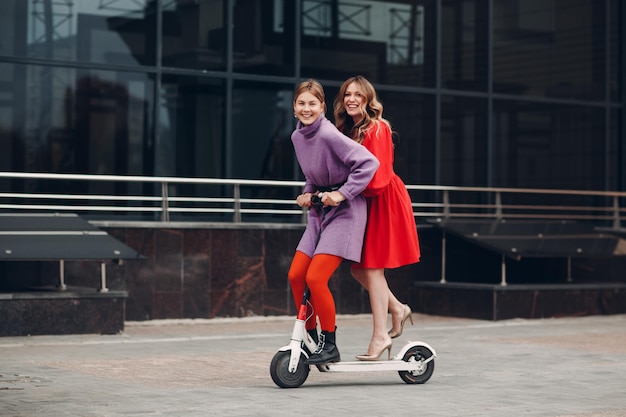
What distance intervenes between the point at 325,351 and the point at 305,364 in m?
0.16

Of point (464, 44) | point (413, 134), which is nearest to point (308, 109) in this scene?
point (413, 134)

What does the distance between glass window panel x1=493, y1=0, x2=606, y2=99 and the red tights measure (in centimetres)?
1286

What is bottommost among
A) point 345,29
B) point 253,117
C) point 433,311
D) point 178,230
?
point 433,311

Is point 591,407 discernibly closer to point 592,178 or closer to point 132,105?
point 132,105

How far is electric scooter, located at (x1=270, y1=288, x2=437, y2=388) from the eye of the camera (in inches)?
333

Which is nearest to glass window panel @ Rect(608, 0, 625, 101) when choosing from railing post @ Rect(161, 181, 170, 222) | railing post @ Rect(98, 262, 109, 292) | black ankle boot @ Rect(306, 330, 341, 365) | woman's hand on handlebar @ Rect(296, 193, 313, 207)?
railing post @ Rect(161, 181, 170, 222)

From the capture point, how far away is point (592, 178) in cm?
2225

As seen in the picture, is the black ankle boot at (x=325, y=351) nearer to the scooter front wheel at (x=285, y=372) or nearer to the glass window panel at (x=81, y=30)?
the scooter front wheel at (x=285, y=372)

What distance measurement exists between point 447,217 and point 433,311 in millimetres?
1813

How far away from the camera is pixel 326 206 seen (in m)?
8.67

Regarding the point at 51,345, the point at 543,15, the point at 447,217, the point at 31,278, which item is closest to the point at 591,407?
the point at 51,345

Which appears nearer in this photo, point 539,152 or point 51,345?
A: point 51,345

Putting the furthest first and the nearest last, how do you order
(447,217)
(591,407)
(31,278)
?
(447,217) → (31,278) → (591,407)

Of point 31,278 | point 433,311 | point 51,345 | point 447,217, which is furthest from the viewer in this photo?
point 447,217
